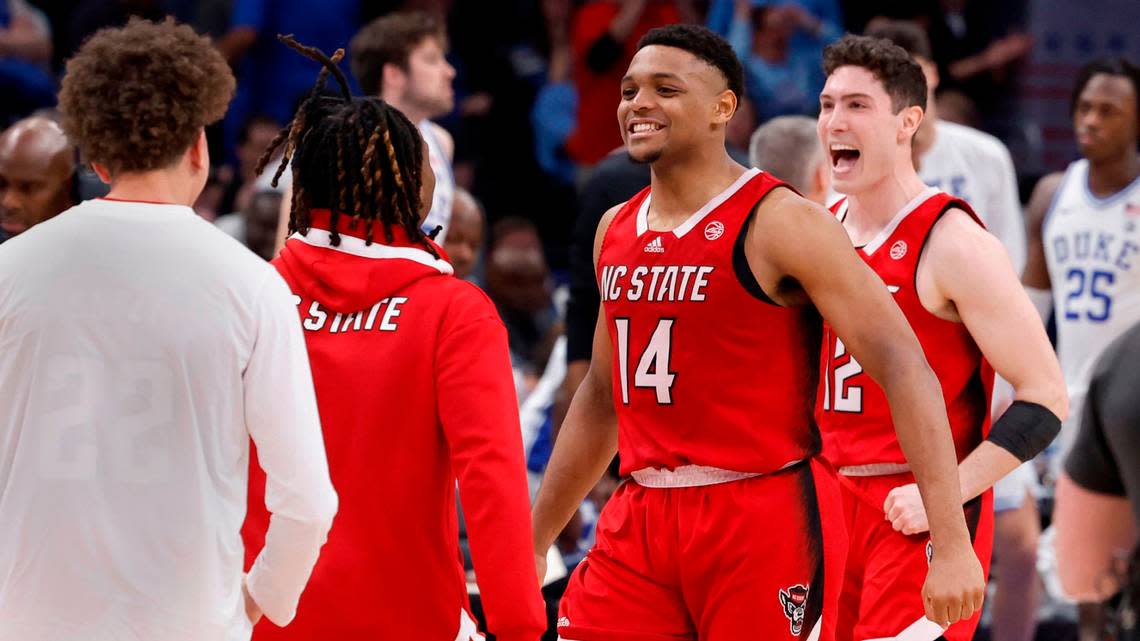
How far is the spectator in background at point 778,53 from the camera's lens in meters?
10.2

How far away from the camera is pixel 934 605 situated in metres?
4.01

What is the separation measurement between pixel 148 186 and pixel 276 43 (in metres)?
7.39

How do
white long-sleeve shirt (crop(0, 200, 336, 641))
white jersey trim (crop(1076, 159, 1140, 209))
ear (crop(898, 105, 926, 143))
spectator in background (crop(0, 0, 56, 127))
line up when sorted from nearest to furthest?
1. white long-sleeve shirt (crop(0, 200, 336, 641))
2. ear (crop(898, 105, 926, 143))
3. white jersey trim (crop(1076, 159, 1140, 209))
4. spectator in background (crop(0, 0, 56, 127))

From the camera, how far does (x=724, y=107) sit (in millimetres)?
4457

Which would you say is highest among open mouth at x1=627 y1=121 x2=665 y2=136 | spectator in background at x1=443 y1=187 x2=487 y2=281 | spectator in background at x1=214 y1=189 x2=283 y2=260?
open mouth at x1=627 y1=121 x2=665 y2=136

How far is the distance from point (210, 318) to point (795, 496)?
5.35 ft

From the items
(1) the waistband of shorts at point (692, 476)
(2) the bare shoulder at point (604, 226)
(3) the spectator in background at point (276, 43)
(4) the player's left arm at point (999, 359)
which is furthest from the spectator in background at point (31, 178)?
(3) the spectator in background at point (276, 43)

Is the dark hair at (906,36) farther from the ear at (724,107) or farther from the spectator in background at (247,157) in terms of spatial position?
the spectator in background at (247,157)

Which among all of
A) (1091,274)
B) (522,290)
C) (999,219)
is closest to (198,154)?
(999,219)

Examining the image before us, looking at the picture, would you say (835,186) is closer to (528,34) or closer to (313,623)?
(313,623)

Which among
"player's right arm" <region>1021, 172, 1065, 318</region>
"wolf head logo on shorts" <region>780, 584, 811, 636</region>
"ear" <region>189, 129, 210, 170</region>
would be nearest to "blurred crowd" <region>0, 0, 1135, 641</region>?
"player's right arm" <region>1021, 172, 1065, 318</region>

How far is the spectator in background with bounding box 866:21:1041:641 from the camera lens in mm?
6891

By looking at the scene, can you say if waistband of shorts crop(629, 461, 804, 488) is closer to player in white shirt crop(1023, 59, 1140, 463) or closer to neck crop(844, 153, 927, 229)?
neck crop(844, 153, 927, 229)

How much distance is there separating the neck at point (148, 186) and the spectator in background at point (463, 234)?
419 centimetres
